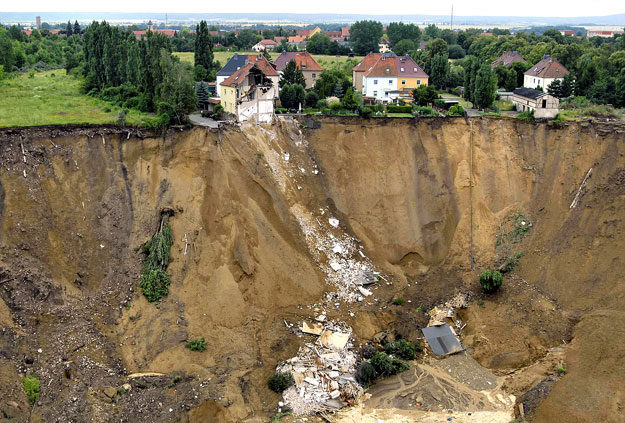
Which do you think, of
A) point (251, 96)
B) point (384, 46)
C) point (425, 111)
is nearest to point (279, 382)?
→ point (251, 96)

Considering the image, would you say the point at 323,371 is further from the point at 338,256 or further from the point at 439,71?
the point at 439,71

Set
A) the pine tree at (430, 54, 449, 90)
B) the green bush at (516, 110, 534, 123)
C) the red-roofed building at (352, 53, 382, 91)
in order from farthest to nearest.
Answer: the red-roofed building at (352, 53, 382, 91) < the pine tree at (430, 54, 449, 90) < the green bush at (516, 110, 534, 123)

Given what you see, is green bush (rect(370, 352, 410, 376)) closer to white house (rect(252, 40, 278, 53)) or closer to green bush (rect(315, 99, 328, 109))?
green bush (rect(315, 99, 328, 109))

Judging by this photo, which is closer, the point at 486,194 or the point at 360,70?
the point at 486,194

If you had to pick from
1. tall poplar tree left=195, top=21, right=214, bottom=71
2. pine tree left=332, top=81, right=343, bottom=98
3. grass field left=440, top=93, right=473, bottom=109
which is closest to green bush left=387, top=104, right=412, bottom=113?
grass field left=440, top=93, right=473, bottom=109

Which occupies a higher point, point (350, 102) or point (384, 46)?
point (384, 46)

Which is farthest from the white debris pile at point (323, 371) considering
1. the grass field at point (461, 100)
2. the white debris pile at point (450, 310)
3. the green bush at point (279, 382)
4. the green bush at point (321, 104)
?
the grass field at point (461, 100)
